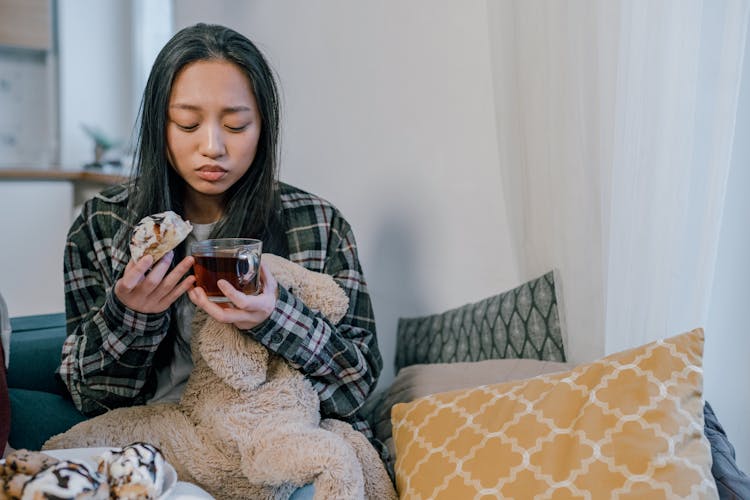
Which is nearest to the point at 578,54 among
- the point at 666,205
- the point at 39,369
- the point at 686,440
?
the point at 666,205

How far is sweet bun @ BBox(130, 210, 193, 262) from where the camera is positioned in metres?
1.03

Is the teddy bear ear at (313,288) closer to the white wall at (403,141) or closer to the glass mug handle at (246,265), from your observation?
the glass mug handle at (246,265)

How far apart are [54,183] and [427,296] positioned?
2.92 m

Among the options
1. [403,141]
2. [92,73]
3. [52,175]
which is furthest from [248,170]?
[92,73]

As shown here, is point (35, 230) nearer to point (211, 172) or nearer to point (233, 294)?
→ point (211, 172)

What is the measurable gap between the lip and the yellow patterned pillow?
0.51 metres

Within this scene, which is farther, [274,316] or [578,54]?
[578,54]

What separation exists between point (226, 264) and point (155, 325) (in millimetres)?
228

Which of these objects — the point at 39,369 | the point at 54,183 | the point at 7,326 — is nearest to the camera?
the point at 7,326

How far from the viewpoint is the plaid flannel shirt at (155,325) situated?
44.8 inches

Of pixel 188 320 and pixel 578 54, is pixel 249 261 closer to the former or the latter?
pixel 188 320

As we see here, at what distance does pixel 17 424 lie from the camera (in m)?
1.32

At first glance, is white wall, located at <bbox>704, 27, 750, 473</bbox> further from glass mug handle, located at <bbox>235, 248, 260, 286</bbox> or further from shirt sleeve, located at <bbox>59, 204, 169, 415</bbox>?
shirt sleeve, located at <bbox>59, 204, 169, 415</bbox>

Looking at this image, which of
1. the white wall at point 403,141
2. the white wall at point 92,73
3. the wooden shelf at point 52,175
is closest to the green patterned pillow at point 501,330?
the white wall at point 403,141
